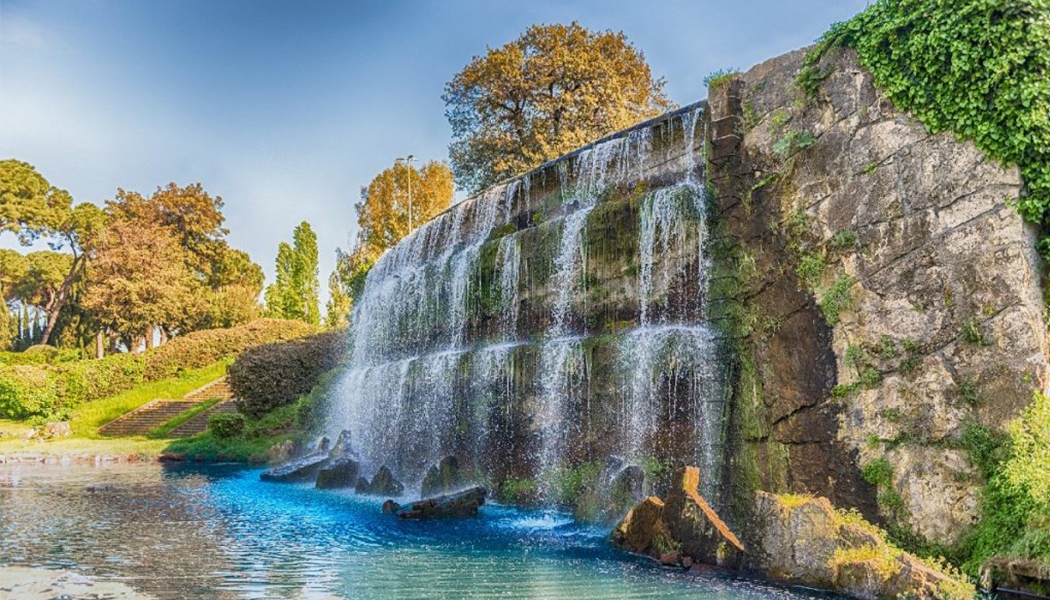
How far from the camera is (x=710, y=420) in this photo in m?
11.1

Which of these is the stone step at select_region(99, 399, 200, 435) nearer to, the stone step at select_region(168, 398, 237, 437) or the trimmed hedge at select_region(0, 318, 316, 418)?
the stone step at select_region(168, 398, 237, 437)

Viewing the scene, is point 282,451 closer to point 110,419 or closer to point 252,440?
point 252,440

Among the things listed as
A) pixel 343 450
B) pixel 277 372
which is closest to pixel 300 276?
pixel 277 372

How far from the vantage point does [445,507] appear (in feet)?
40.1

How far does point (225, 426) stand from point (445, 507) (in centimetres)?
1725

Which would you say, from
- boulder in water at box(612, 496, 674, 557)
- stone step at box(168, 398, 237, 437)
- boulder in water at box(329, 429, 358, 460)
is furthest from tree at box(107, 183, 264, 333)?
boulder in water at box(612, 496, 674, 557)

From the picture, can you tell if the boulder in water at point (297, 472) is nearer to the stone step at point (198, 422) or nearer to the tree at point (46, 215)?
the stone step at point (198, 422)

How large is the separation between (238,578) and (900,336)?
806 centimetres

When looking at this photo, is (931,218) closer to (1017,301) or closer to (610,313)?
(1017,301)

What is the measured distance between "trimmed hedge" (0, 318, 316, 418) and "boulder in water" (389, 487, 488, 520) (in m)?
20.1

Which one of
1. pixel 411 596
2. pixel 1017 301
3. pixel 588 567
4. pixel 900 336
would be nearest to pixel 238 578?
pixel 411 596

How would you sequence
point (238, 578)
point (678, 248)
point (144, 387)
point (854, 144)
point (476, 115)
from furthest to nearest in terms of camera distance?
point (144, 387) < point (476, 115) < point (678, 248) < point (854, 144) < point (238, 578)

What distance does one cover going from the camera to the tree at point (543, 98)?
30828 millimetres

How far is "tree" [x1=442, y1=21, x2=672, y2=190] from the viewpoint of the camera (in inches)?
1214
